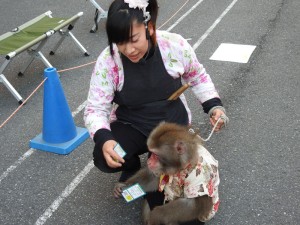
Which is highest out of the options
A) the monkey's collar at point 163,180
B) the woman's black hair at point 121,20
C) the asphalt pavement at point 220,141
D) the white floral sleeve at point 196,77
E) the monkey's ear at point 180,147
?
the woman's black hair at point 121,20

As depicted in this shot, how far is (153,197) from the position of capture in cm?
250

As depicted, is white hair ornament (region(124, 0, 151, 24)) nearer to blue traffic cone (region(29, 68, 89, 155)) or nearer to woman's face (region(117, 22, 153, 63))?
woman's face (region(117, 22, 153, 63))

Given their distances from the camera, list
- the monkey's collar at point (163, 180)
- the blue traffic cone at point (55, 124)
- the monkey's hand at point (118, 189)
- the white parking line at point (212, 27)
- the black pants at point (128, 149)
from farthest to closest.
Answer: the white parking line at point (212, 27) → the blue traffic cone at point (55, 124) → the monkey's hand at point (118, 189) → the black pants at point (128, 149) → the monkey's collar at point (163, 180)

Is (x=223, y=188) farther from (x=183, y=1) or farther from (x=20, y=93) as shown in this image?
(x=183, y=1)

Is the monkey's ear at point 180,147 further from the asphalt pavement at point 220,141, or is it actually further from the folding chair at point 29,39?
the folding chair at point 29,39

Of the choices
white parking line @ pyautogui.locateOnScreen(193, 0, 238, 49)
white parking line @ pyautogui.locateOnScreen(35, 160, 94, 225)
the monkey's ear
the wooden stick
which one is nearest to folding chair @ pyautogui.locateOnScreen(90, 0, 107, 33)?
white parking line @ pyautogui.locateOnScreen(193, 0, 238, 49)

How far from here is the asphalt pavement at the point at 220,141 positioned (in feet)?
8.81

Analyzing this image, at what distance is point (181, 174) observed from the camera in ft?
7.04

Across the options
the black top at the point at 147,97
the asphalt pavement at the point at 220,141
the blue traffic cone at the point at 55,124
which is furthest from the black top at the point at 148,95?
the blue traffic cone at the point at 55,124

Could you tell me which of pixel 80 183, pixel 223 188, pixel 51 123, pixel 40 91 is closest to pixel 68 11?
pixel 40 91

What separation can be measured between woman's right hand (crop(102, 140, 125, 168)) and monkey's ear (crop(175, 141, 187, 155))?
37 cm

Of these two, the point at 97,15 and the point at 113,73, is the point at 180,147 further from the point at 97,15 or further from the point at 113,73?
the point at 97,15

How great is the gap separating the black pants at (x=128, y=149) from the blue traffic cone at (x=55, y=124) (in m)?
0.79

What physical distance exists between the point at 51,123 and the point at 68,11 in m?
4.35
